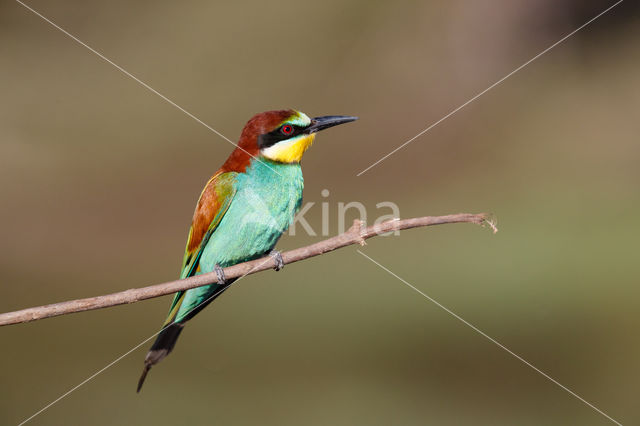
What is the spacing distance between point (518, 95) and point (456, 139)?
1.27 m

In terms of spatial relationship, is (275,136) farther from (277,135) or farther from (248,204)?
(248,204)

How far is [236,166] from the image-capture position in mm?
2773

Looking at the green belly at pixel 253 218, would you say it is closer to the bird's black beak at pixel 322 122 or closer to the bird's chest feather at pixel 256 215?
the bird's chest feather at pixel 256 215

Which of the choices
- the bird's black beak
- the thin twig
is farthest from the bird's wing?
the thin twig

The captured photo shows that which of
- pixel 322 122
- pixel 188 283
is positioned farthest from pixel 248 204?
pixel 188 283

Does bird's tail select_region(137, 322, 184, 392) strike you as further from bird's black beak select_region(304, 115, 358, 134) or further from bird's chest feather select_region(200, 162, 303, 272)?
bird's black beak select_region(304, 115, 358, 134)

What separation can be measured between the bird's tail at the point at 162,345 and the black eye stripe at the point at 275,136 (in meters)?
0.92

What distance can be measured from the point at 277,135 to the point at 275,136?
0.03 feet

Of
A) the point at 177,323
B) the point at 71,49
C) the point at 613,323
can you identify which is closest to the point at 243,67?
the point at 71,49

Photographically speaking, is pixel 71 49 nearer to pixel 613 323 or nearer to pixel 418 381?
pixel 418 381

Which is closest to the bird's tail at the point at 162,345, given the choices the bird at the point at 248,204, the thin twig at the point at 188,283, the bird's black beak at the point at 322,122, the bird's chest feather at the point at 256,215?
the bird at the point at 248,204

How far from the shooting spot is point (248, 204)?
2.67 metres

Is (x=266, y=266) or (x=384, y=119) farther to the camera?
(x=384, y=119)

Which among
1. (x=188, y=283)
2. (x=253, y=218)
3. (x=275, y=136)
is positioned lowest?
(x=188, y=283)
